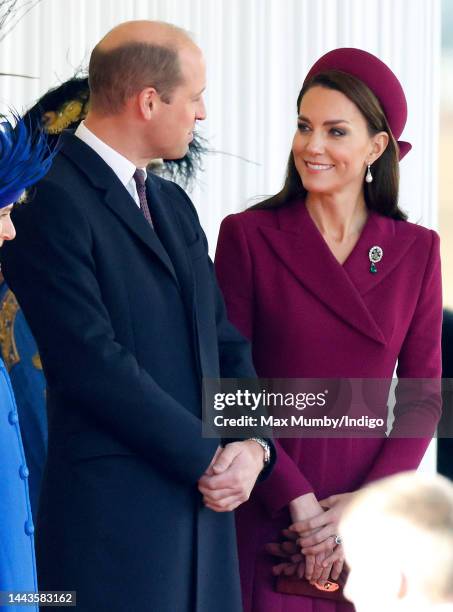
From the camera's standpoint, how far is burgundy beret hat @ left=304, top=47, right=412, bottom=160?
3.11m

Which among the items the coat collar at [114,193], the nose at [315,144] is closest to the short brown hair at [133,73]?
the coat collar at [114,193]

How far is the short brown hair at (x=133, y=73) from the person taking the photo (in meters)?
2.78

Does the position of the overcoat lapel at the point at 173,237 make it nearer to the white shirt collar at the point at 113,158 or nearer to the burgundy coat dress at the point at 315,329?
the white shirt collar at the point at 113,158

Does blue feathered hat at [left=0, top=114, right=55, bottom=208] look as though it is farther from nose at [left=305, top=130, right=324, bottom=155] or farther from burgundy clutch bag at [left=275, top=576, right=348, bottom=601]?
burgundy clutch bag at [left=275, top=576, right=348, bottom=601]

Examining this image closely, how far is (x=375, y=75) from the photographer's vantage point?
311 cm

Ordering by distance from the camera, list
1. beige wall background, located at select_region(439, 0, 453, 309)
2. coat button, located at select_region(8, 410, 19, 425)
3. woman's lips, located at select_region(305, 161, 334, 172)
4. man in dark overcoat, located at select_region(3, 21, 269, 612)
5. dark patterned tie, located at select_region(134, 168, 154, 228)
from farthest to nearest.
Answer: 1. beige wall background, located at select_region(439, 0, 453, 309)
2. woman's lips, located at select_region(305, 161, 334, 172)
3. dark patterned tie, located at select_region(134, 168, 154, 228)
4. man in dark overcoat, located at select_region(3, 21, 269, 612)
5. coat button, located at select_region(8, 410, 19, 425)

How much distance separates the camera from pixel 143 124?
2771mm

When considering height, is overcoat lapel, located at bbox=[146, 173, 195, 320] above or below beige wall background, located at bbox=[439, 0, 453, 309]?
below

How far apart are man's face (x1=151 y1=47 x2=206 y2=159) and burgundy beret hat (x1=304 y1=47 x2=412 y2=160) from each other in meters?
0.44

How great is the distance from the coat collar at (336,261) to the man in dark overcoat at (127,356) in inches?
13.3

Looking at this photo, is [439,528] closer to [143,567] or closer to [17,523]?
[17,523]

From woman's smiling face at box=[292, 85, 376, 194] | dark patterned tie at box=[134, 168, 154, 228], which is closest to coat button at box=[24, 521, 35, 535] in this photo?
dark patterned tie at box=[134, 168, 154, 228]

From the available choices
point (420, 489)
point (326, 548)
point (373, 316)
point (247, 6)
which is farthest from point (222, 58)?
point (420, 489)

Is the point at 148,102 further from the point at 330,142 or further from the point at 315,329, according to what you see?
the point at 315,329
